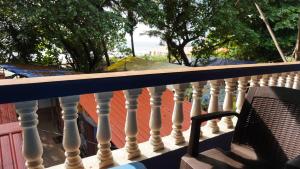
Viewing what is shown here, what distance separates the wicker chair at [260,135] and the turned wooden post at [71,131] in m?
0.60

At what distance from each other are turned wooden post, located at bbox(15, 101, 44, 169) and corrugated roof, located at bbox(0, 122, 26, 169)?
73cm

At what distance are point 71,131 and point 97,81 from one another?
303 mm

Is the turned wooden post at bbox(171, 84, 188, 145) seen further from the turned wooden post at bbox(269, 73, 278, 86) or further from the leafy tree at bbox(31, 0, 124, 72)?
the leafy tree at bbox(31, 0, 124, 72)

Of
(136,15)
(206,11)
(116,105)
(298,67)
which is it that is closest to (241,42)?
(206,11)

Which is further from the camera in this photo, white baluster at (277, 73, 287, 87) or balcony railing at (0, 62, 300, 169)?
white baluster at (277, 73, 287, 87)

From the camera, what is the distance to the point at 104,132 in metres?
1.66

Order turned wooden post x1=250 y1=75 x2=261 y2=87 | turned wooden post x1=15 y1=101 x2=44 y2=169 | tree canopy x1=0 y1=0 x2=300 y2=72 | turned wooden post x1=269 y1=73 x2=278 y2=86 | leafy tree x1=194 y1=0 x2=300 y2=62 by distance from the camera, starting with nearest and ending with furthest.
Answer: turned wooden post x1=15 y1=101 x2=44 y2=169 < turned wooden post x1=250 y1=75 x2=261 y2=87 < turned wooden post x1=269 y1=73 x2=278 y2=86 < tree canopy x1=0 y1=0 x2=300 y2=72 < leafy tree x1=194 y1=0 x2=300 y2=62

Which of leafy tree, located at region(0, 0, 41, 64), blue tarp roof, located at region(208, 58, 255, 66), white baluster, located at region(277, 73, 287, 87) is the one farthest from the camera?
blue tarp roof, located at region(208, 58, 255, 66)

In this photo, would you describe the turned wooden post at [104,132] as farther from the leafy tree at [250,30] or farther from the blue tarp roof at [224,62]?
the blue tarp roof at [224,62]

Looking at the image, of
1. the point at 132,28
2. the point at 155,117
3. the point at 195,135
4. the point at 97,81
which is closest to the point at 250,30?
the point at 132,28

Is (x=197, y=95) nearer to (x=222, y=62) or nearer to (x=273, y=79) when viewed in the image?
(x=273, y=79)

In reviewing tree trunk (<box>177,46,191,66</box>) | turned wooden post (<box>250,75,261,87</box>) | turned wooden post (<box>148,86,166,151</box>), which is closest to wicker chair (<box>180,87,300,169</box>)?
turned wooden post (<box>148,86,166,151</box>)

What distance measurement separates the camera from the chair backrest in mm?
1659

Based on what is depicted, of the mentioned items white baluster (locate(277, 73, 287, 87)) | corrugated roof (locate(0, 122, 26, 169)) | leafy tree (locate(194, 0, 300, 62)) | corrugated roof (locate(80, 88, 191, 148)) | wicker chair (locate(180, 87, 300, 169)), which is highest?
leafy tree (locate(194, 0, 300, 62))
